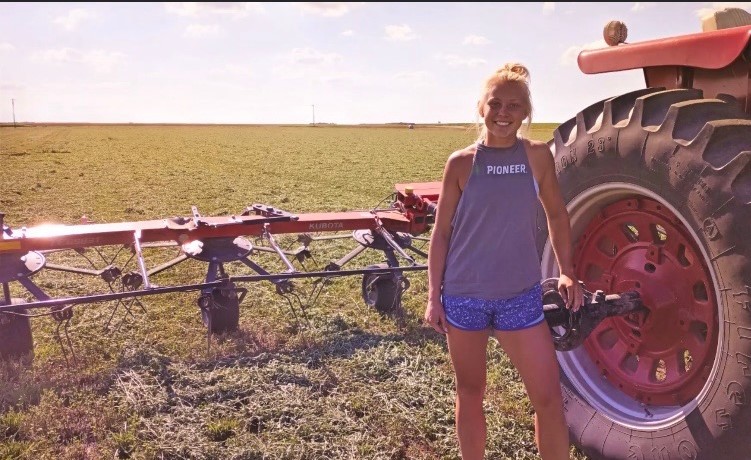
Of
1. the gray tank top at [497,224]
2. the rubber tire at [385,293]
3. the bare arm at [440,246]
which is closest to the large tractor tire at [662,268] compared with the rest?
the gray tank top at [497,224]

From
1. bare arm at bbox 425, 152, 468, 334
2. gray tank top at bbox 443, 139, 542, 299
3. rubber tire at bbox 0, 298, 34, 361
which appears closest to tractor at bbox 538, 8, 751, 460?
gray tank top at bbox 443, 139, 542, 299

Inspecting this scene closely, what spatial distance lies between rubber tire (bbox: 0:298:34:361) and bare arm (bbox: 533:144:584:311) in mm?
3564

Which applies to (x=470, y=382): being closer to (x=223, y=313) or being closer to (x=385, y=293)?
(x=223, y=313)

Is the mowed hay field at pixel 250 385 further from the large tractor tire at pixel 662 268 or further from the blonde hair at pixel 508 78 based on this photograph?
the large tractor tire at pixel 662 268

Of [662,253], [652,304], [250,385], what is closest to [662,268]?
[662,253]

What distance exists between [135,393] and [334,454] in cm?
140

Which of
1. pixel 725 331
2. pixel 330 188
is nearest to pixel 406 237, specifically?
pixel 725 331

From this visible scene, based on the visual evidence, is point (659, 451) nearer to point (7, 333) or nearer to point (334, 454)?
point (334, 454)

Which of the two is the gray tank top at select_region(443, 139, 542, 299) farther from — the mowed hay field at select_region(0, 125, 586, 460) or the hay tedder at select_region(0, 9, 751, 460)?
the hay tedder at select_region(0, 9, 751, 460)

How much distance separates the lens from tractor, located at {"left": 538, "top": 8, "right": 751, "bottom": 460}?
2.38 meters

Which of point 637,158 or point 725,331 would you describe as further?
point 637,158

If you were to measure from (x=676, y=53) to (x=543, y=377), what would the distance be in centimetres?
167

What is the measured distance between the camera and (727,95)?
2.79 meters

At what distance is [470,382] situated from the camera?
2.49 m
